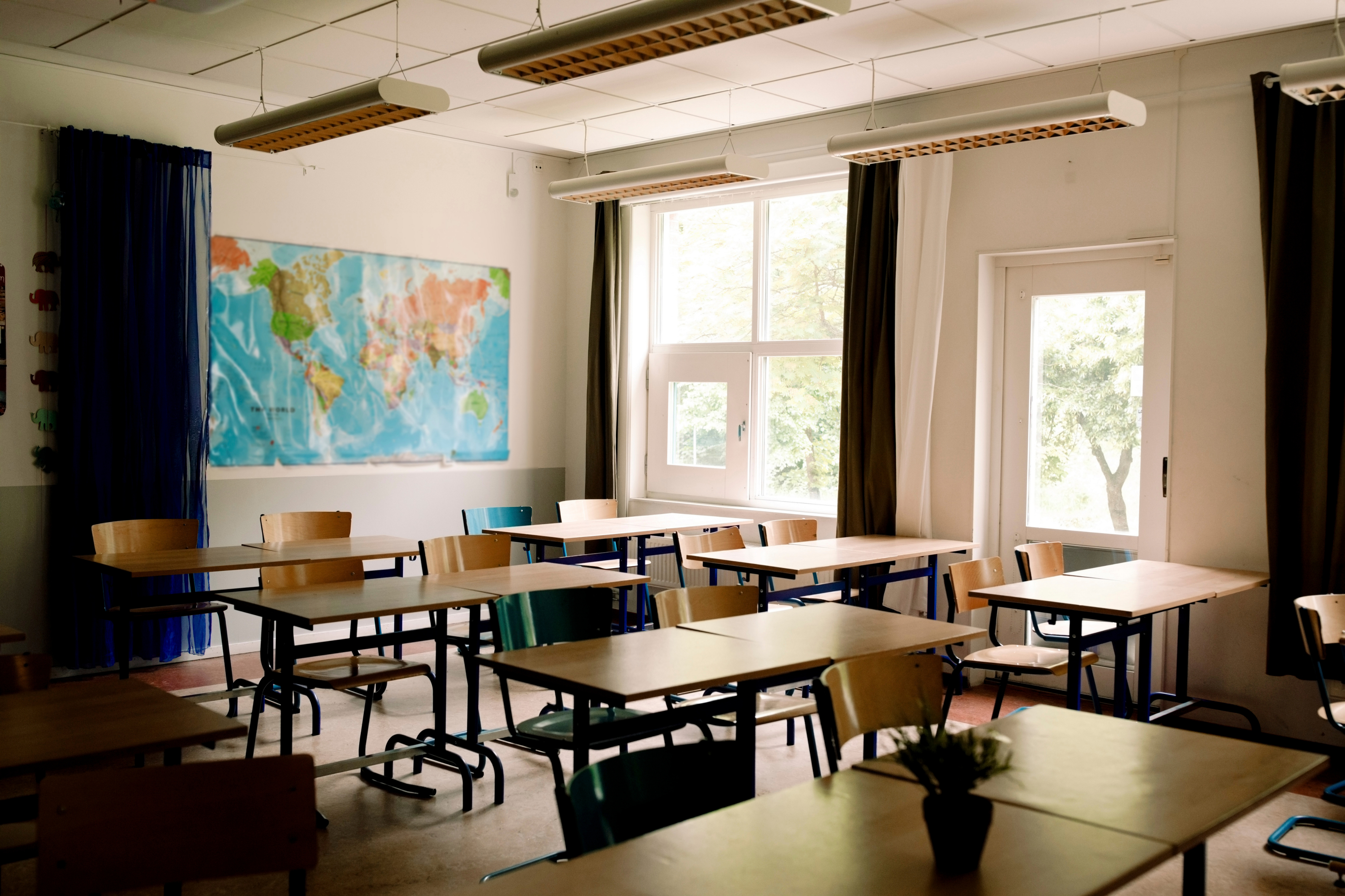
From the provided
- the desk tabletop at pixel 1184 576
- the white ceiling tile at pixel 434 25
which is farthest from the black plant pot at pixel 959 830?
the white ceiling tile at pixel 434 25

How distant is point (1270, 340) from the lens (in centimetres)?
505

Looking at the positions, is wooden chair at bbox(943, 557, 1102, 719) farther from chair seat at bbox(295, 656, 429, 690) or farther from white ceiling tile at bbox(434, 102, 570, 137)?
white ceiling tile at bbox(434, 102, 570, 137)

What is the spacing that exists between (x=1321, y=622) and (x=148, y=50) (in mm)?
5991

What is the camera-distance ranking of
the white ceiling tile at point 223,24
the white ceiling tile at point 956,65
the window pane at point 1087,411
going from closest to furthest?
the white ceiling tile at point 223,24 < the white ceiling tile at point 956,65 < the window pane at point 1087,411

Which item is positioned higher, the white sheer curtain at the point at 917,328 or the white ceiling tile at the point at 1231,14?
the white ceiling tile at the point at 1231,14

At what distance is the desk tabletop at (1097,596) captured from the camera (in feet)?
13.8

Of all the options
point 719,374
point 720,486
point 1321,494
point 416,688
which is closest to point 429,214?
point 719,374

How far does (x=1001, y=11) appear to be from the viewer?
16.0ft

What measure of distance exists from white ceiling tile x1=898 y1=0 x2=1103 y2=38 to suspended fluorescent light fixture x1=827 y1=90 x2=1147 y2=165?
0.38 metres

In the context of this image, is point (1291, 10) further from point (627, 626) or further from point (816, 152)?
point (627, 626)

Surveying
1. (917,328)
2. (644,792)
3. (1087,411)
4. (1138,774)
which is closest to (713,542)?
(917,328)

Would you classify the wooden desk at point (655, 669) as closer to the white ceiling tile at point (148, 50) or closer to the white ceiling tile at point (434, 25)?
the white ceiling tile at point (434, 25)

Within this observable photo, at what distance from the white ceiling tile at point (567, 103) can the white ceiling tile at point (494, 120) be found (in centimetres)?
9

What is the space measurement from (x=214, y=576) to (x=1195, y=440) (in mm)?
5488
